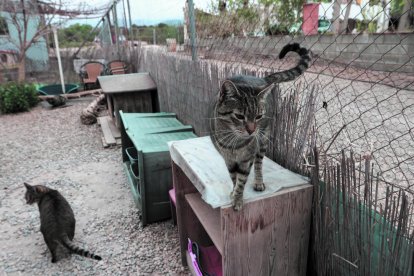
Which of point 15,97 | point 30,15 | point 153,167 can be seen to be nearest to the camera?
point 153,167

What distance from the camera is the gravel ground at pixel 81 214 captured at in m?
2.76

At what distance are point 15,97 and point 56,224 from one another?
7.07 meters

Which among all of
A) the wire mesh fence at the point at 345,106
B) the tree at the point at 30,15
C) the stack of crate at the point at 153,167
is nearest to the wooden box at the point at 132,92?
the stack of crate at the point at 153,167

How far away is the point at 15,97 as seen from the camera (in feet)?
27.7

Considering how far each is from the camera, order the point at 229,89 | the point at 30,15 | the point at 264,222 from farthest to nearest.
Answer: the point at 30,15 < the point at 264,222 < the point at 229,89

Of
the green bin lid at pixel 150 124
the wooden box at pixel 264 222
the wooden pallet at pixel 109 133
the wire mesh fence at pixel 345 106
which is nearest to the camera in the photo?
the wire mesh fence at pixel 345 106

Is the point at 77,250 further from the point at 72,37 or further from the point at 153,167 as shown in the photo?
the point at 72,37

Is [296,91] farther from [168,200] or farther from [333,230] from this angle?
[168,200]

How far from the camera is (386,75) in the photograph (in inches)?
57.9

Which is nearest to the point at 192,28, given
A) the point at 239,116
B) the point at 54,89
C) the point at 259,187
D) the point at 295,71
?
the point at 295,71

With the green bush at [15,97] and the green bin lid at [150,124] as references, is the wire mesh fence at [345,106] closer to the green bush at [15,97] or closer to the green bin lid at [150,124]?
the green bin lid at [150,124]

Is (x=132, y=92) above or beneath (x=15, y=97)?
above

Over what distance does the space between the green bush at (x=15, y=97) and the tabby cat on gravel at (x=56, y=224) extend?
21.3 feet

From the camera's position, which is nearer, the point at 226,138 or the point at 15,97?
the point at 226,138
